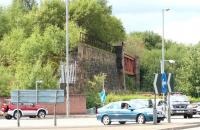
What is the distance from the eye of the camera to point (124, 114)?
39.1 meters

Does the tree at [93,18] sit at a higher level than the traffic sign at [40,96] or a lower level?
higher

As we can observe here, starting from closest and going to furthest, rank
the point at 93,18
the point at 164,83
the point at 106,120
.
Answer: the point at 164,83 < the point at 106,120 < the point at 93,18

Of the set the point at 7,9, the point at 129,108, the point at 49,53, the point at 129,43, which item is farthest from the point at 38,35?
the point at 129,43

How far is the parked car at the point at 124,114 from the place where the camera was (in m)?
38.8

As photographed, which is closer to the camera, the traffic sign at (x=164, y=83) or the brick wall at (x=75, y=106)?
the traffic sign at (x=164, y=83)

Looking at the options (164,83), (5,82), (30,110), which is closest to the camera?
(164,83)

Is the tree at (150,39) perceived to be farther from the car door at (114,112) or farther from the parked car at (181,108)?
the car door at (114,112)

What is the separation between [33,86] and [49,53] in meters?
10.0

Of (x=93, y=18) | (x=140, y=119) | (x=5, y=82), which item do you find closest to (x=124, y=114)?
(x=140, y=119)

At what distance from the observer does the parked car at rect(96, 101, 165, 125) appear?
38.8m

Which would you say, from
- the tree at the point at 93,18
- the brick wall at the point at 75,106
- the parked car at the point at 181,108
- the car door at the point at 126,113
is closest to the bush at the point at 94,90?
the brick wall at the point at 75,106

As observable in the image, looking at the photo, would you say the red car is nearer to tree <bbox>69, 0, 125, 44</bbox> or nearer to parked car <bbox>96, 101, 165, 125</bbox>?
parked car <bbox>96, 101, 165, 125</bbox>

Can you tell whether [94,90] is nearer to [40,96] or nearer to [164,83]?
[164,83]

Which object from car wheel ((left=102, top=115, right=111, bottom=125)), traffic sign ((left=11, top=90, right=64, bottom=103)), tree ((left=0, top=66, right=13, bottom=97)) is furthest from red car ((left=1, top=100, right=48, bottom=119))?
traffic sign ((left=11, top=90, right=64, bottom=103))
